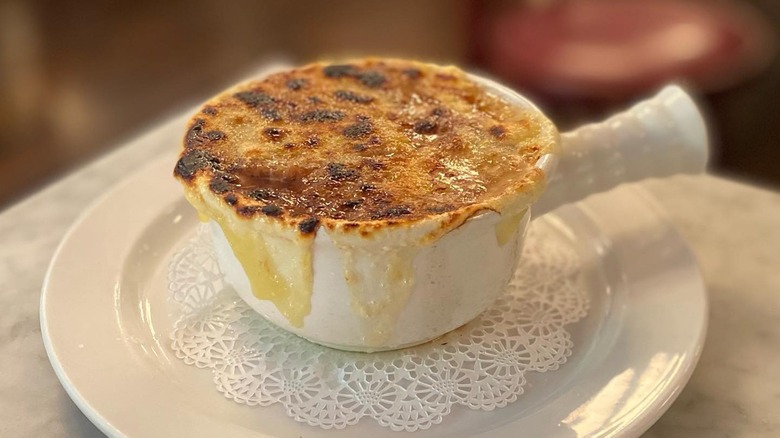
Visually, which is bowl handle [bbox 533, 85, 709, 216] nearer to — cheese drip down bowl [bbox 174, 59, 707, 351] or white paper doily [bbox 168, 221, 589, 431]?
cheese drip down bowl [bbox 174, 59, 707, 351]

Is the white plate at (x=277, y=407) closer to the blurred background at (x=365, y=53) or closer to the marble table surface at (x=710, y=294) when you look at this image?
the marble table surface at (x=710, y=294)

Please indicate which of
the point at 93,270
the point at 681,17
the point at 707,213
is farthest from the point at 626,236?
the point at 681,17

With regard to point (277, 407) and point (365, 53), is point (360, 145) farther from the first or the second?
point (365, 53)

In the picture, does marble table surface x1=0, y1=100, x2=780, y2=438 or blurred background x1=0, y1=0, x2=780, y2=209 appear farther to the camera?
blurred background x1=0, y1=0, x2=780, y2=209

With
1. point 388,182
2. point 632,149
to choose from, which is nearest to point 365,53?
point 632,149

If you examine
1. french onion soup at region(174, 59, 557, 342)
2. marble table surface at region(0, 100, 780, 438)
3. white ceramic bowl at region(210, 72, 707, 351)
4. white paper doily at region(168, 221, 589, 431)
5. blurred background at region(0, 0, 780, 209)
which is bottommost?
blurred background at region(0, 0, 780, 209)

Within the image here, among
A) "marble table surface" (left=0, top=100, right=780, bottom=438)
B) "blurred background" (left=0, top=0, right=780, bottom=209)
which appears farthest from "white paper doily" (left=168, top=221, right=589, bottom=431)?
"blurred background" (left=0, top=0, right=780, bottom=209)

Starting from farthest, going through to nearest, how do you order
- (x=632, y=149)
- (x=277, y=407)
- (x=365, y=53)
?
(x=365, y=53) → (x=632, y=149) → (x=277, y=407)

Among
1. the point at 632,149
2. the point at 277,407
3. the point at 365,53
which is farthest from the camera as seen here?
the point at 365,53
